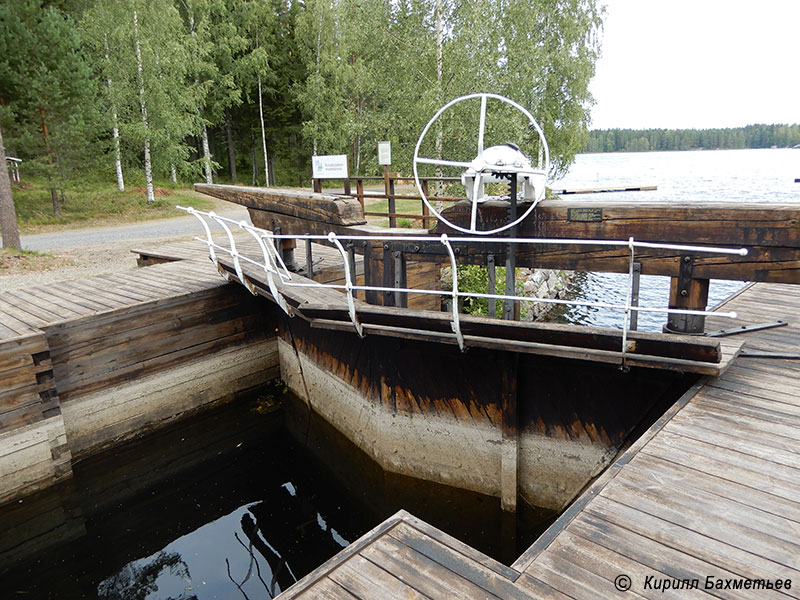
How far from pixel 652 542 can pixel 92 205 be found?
23528 mm

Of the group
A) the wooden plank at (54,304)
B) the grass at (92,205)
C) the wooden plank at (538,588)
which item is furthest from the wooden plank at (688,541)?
the grass at (92,205)

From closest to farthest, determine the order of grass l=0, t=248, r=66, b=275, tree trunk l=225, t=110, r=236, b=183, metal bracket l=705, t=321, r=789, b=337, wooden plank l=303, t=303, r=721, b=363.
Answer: wooden plank l=303, t=303, r=721, b=363, metal bracket l=705, t=321, r=789, b=337, grass l=0, t=248, r=66, b=275, tree trunk l=225, t=110, r=236, b=183

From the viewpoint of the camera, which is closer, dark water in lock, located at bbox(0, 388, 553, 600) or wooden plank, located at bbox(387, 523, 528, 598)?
wooden plank, located at bbox(387, 523, 528, 598)

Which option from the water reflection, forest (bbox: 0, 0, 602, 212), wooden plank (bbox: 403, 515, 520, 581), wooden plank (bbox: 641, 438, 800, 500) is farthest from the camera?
forest (bbox: 0, 0, 602, 212)

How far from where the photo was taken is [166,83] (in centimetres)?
2205

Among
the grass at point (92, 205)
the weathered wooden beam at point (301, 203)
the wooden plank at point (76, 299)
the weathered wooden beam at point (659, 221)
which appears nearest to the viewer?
the weathered wooden beam at point (659, 221)

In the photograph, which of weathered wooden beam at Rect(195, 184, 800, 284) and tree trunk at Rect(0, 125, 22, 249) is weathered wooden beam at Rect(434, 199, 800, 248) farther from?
tree trunk at Rect(0, 125, 22, 249)

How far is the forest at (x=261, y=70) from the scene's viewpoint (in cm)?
1609

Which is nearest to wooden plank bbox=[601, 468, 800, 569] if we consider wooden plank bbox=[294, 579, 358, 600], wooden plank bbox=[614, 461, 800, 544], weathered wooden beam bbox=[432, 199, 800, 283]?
wooden plank bbox=[614, 461, 800, 544]

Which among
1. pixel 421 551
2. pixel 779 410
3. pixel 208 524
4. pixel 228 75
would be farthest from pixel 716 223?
pixel 228 75

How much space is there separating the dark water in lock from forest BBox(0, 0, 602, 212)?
11.7 m

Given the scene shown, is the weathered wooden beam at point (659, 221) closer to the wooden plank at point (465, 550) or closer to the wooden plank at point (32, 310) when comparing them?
the wooden plank at point (465, 550)

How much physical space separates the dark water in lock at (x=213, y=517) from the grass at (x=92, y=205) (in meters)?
15.3

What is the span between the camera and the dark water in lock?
4.67 metres
